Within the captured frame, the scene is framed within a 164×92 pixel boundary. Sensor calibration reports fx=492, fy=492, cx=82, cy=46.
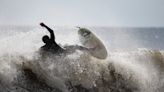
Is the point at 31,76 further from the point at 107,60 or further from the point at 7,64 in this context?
the point at 107,60

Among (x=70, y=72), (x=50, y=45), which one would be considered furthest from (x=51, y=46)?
(x=70, y=72)

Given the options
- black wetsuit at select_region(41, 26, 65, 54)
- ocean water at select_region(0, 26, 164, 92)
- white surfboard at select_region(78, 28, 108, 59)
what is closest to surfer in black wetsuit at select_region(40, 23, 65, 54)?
black wetsuit at select_region(41, 26, 65, 54)

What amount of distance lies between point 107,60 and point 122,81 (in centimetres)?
102

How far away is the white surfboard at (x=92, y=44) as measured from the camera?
18250mm

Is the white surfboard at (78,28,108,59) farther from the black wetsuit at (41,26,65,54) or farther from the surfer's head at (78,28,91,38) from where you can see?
the black wetsuit at (41,26,65,54)

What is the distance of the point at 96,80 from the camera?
57.3ft

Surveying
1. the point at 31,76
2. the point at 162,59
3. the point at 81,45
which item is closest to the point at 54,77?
the point at 31,76

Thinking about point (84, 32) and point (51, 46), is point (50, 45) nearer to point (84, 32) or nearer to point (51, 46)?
point (51, 46)

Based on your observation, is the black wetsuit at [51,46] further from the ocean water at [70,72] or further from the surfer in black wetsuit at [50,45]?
the ocean water at [70,72]

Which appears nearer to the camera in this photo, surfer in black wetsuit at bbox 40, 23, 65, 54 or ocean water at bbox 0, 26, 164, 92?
ocean water at bbox 0, 26, 164, 92

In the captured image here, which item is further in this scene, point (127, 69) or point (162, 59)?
point (162, 59)

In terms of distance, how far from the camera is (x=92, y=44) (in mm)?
18328

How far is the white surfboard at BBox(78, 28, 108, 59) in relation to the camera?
18.2 m

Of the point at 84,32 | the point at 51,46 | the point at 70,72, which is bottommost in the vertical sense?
the point at 70,72
